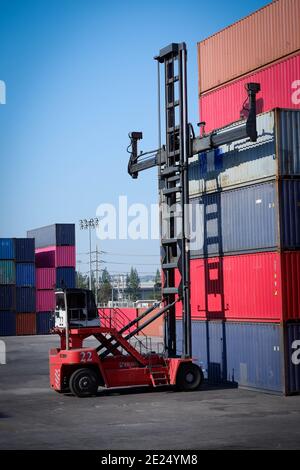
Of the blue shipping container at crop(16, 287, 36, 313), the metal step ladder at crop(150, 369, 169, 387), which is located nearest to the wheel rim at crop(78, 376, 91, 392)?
the metal step ladder at crop(150, 369, 169, 387)

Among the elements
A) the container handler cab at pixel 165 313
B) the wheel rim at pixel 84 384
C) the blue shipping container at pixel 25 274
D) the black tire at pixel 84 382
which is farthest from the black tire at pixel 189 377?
the blue shipping container at pixel 25 274

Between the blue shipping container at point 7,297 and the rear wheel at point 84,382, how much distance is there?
48.9 meters

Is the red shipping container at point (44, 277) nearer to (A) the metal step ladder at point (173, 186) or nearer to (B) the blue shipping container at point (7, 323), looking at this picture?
(B) the blue shipping container at point (7, 323)

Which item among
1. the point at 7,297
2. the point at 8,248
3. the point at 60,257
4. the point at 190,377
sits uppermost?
the point at 8,248

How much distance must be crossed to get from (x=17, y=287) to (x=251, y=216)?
2000 inches

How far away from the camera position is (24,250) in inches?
2837

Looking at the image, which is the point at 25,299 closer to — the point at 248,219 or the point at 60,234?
the point at 60,234

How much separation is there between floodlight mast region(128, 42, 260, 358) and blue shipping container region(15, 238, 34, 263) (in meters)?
46.1

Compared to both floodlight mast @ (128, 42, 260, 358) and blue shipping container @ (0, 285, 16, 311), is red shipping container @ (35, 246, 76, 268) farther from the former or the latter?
floodlight mast @ (128, 42, 260, 358)

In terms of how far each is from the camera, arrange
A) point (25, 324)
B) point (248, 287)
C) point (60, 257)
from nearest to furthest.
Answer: point (248, 287) < point (25, 324) < point (60, 257)

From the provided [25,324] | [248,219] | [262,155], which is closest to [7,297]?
[25,324]

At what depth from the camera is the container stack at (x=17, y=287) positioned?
7131cm

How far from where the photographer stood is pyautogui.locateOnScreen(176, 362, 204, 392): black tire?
2447cm
